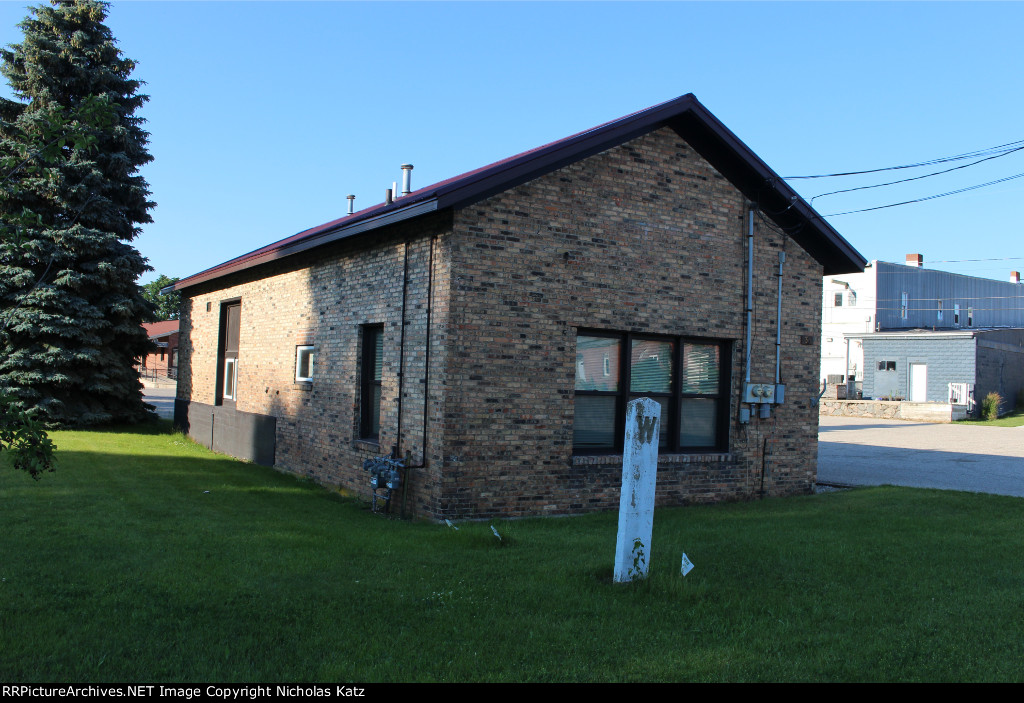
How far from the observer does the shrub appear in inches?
1420

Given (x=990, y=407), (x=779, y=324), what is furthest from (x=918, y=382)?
(x=779, y=324)

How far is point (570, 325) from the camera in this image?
10000 mm

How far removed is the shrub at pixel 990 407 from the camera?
36.1m

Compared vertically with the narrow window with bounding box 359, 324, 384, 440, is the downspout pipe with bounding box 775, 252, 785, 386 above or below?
above

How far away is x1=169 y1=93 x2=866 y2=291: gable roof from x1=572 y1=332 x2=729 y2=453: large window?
7.37 ft

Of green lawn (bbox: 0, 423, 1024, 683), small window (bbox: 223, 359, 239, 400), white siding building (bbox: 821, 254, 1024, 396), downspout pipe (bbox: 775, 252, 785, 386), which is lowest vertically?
green lawn (bbox: 0, 423, 1024, 683)

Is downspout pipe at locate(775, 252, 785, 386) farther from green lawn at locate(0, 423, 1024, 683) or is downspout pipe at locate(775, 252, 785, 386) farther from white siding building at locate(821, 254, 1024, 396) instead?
white siding building at locate(821, 254, 1024, 396)

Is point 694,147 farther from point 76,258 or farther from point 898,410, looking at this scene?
point 898,410

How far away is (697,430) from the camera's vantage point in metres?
11.4

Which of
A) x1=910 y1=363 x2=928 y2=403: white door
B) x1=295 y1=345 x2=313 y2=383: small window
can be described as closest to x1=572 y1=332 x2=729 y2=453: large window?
x1=295 y1=345 x2=313 y2=383: small window

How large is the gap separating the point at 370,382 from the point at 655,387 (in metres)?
4.04

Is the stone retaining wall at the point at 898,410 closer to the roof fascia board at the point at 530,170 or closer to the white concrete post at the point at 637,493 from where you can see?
the roof fascia board at the point at 530,170

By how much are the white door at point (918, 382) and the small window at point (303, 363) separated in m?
35.1

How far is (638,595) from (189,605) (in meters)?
3.21
